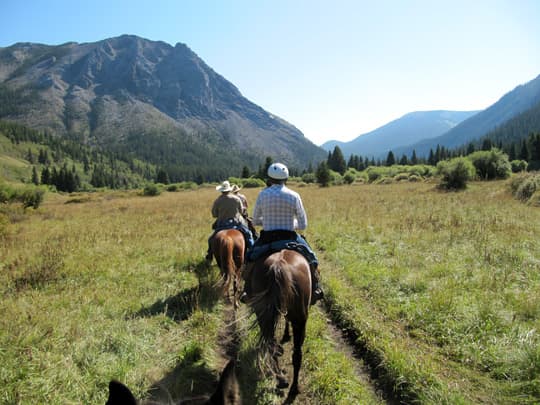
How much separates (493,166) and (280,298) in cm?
4340

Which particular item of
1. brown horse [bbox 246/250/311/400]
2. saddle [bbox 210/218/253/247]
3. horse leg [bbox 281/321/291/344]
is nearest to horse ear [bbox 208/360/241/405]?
brown horse [bbox 246/250/311/400]

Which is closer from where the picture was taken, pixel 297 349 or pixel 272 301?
pixel 272 301

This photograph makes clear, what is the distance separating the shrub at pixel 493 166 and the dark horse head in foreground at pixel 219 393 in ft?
144

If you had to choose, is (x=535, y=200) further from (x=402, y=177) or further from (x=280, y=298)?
(x=402, y=177)

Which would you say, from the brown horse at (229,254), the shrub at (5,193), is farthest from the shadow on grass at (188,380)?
the shrub at (5,193)

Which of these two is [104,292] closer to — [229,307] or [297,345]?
[229,307]

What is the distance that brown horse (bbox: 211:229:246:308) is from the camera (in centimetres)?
641

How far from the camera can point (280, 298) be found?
11.3 feet

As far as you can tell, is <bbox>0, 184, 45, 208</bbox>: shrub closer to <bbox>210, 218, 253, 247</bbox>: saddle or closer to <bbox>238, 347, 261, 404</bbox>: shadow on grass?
<bbox>210, 218, 253, 247</bbox>: saddle

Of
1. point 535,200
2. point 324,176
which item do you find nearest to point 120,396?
point 535,200

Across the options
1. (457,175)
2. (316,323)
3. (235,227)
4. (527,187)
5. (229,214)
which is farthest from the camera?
(457,175)

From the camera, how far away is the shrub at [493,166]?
1387 inches

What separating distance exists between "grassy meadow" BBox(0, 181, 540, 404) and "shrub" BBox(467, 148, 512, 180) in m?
32.3

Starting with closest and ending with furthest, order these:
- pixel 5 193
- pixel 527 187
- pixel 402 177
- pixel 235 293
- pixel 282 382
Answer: pixel 282 382 < pixel 235 293 < pixel 527 187 < pixel 5 193 < pixel 402 177
